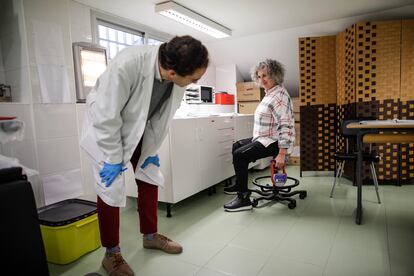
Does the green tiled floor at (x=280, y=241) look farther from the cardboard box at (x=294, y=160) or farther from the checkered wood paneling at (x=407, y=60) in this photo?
the cardboard box at (x=294, y=160)

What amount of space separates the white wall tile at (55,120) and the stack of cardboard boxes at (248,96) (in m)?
2.97

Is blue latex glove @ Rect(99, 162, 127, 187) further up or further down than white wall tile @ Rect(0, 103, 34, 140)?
further down

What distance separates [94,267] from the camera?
1.72 meters

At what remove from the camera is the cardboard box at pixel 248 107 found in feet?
15.4

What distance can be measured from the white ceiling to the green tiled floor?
2.07 m

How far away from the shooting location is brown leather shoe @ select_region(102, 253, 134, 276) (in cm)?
156

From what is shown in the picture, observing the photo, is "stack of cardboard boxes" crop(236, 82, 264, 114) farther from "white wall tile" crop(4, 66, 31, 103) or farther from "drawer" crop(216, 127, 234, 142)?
"white wall tile" crop(4, 66, 31, 103)

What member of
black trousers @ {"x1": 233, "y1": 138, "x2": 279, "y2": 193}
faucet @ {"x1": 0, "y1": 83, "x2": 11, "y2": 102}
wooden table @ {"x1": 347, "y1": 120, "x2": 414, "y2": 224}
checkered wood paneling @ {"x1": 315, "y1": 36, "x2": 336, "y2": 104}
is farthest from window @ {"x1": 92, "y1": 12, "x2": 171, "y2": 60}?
wooden table @ {"x1": 347, "y1": 120, "x2": 414, "y2": 224}

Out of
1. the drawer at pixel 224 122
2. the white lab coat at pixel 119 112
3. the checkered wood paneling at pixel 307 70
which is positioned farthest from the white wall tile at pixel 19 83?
the checkered wood paneling at pixel 307 70

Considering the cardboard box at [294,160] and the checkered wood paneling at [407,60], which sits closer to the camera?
the checkered wood paneling at [407,60]

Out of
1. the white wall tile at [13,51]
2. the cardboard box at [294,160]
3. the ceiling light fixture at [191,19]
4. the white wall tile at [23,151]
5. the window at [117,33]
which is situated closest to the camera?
the white wall tile at [23,151]

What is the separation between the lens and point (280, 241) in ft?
6.43

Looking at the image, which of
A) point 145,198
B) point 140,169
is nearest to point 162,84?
point 140,169

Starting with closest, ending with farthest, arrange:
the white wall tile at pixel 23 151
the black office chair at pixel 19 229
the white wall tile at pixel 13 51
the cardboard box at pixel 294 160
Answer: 1. the black office chair at pixel 19 229
2. the white wall tile at pixel 23 151
3. the white wall tile at pixel 13 51
4. the cardboard box at pixel 294 160
